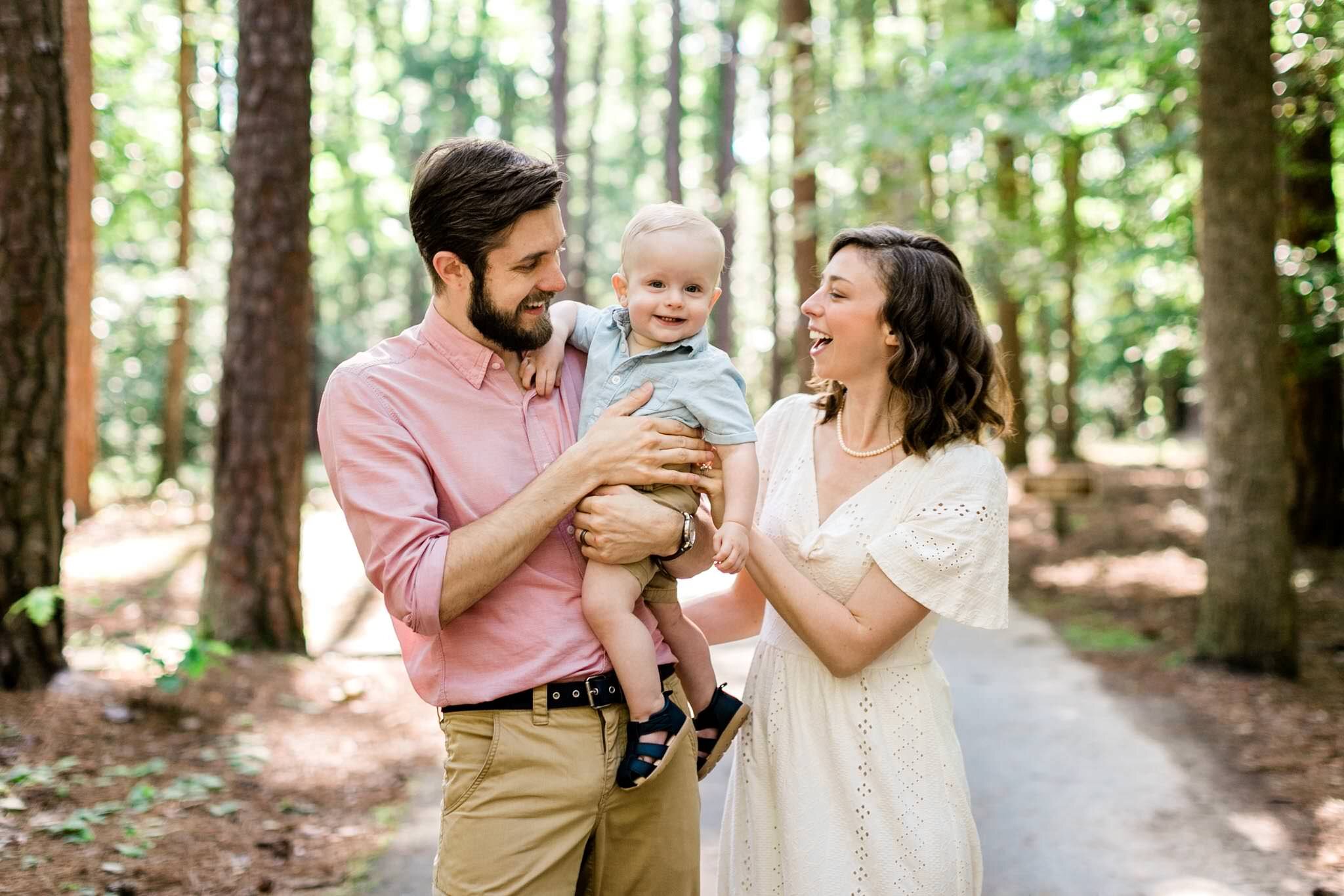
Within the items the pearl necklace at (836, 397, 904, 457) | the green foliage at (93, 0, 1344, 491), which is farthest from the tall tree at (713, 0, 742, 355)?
the pearl necklace at (836, 397, 904, 457)

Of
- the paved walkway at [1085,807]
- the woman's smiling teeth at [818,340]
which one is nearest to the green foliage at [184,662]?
the paved walkway at [1085,807]

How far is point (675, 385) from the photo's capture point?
2.55 metres

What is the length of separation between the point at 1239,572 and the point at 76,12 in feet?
36.2

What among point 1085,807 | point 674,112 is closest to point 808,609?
point 1085,807

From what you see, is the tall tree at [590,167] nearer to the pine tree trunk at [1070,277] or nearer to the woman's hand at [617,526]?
the pine tree trunk at [1070,277]

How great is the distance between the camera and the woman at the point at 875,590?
8.29 ft

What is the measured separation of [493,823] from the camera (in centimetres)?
218

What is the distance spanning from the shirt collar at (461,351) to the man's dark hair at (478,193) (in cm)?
13

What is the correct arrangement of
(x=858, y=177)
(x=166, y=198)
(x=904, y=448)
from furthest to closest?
1. (x=166, y=198)
2. (x=858, y=177)
3. (x=904, y=448)

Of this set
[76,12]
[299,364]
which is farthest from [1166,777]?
[76,12]

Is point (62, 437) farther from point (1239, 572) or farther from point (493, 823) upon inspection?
point (1239, 572)

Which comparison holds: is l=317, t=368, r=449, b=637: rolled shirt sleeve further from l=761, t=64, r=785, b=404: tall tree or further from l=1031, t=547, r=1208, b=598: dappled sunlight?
l=761, t=64, r=785, b=404: tall tree

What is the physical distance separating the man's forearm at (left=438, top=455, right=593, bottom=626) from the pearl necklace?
0.85 meters

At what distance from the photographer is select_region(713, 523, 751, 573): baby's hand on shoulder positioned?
2375mm
